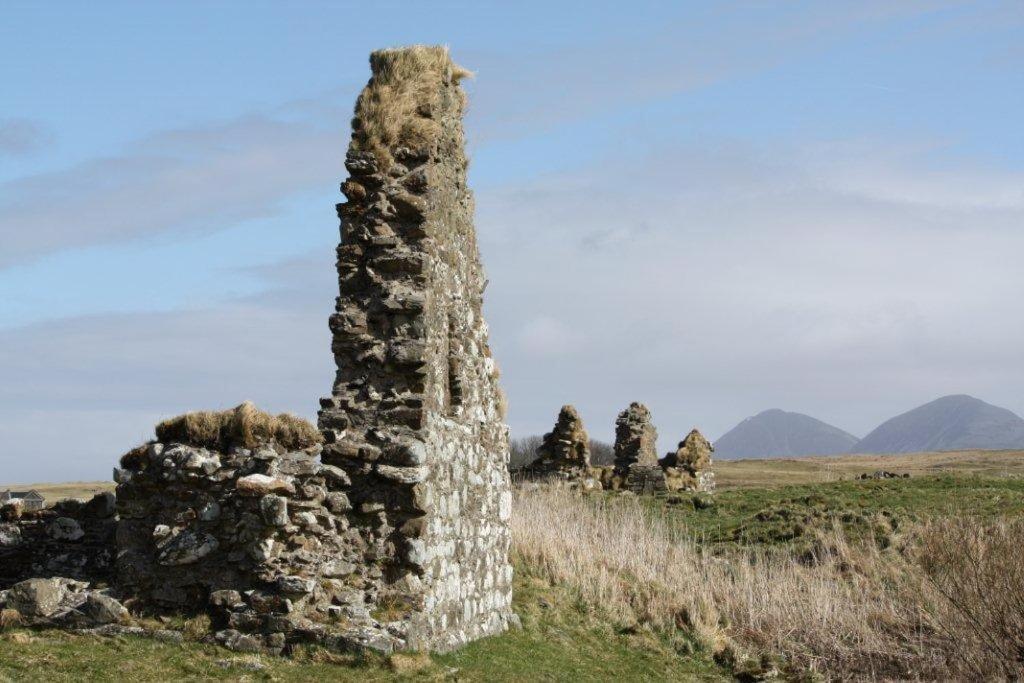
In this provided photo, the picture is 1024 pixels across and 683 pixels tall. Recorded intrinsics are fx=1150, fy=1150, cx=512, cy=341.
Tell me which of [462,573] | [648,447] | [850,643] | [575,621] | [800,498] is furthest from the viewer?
[648,447]

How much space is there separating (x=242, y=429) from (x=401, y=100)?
4.40 meters

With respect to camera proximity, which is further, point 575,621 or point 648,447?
point 648,447

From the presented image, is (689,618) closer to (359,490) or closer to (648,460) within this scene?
(359,490)

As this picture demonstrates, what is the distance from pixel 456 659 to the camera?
442 inches

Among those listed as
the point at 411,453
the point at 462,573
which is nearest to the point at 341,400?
the point at 411,453

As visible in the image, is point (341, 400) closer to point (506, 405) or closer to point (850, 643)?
point (506, 405)

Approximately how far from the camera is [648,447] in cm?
3459

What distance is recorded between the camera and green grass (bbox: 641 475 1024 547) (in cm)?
2233

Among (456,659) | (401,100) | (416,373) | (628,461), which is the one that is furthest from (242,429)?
(628,461)

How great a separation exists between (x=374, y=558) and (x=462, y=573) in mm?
1667

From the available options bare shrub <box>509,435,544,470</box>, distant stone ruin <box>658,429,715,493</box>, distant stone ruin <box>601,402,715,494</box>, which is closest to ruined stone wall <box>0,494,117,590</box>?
distant stone ruin <box>601,402,715,494</box>

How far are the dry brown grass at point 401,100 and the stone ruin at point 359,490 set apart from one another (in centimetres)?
2

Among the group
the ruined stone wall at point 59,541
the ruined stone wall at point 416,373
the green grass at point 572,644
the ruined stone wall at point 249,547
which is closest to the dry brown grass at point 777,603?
the green grass at point 572,644

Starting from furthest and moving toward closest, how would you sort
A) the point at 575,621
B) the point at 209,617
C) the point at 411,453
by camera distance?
the point at 575,621
the point at 411,453
the point at 209,617
